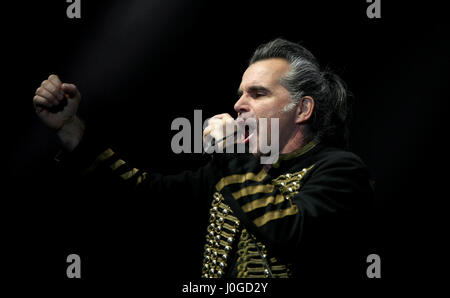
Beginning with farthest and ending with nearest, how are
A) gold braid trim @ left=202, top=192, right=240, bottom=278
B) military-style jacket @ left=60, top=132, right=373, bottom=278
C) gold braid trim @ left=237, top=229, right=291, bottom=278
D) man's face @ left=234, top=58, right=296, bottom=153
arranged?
man's face @ left=234, top=58, right=296, bottom=153, gold braid trim @ left=202, top=192, right=240, bottom=278, gold braid trim @ left=237, top=229, right=291, bottom=278, military-style jacket @ left=60, top=132, right=373, bottom=278

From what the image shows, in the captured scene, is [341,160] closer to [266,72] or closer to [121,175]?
[266,72]

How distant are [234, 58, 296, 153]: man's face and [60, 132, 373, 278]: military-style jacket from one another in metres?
0.13

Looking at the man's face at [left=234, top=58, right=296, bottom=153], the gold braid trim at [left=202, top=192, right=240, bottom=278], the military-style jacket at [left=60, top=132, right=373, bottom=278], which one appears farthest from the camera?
the man's face at [left=234, top=58, right=296, bottom=153]

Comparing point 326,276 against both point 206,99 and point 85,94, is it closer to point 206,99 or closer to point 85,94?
point 206,99

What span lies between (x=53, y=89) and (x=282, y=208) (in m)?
0.90

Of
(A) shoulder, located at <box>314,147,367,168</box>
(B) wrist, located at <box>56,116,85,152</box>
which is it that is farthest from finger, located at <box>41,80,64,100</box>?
(A) shoulder, located at <box>314,147,367,168</box>

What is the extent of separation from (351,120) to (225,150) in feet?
3.41

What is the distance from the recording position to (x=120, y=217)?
1884 millimetres

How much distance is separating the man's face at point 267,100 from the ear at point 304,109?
0.03 meters

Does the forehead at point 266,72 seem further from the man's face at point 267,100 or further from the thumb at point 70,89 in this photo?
the thumb at point 70,89

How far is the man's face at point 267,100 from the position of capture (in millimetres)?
1596

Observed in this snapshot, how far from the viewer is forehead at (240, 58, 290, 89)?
1.64 meters

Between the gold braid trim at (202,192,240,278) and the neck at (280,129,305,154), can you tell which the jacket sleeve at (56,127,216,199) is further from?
the neck at (280,129,305,154)

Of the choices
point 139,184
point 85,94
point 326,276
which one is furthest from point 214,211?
point 85,94
